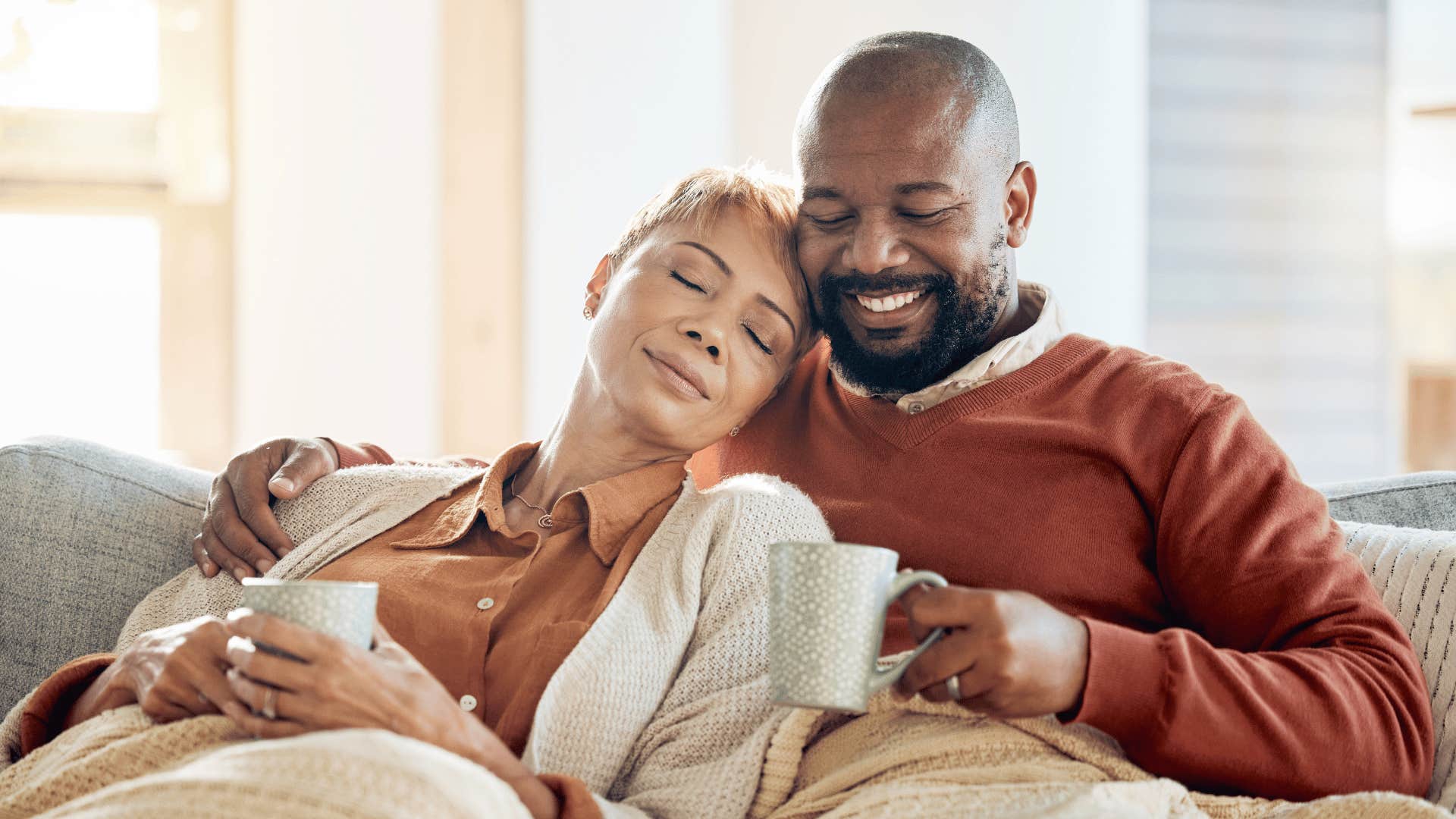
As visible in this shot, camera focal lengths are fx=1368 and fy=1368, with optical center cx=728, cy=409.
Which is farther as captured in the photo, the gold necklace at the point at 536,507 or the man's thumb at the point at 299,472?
the man's thumb at the point at 299,472

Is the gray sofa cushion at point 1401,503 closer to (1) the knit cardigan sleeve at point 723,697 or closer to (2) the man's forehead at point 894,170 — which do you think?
(2) the man's forehead at point 894,170

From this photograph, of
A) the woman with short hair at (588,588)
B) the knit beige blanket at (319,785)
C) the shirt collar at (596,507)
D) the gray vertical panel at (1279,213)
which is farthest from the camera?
the gray vertical panel at (1279,213)

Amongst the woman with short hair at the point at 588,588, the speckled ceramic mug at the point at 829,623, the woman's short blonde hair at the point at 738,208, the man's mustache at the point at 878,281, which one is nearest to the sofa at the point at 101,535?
the woman with short hair at the point at 588,588

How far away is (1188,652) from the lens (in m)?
1.27

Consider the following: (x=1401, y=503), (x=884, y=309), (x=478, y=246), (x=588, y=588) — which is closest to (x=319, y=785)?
(x=588, y=588)

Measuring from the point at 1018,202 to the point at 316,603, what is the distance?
109cm

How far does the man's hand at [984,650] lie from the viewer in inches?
43.3

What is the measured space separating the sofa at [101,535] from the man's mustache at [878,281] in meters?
0.60

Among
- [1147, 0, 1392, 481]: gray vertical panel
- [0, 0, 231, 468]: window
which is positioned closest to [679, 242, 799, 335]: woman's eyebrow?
[0, 0, 231, 468]: window

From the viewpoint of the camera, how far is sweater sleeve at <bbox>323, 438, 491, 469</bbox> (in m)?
1.88

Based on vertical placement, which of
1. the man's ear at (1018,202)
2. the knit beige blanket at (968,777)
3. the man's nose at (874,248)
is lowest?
the knit beige blanket at (968,777)

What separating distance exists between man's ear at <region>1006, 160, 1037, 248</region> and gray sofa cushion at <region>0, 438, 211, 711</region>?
3.74 feet

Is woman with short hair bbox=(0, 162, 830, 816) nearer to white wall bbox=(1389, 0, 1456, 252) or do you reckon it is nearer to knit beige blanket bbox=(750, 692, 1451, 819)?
knit beige blanket bbox=(750, 692, 1451, 819)

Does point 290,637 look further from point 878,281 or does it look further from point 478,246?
point 478,246
